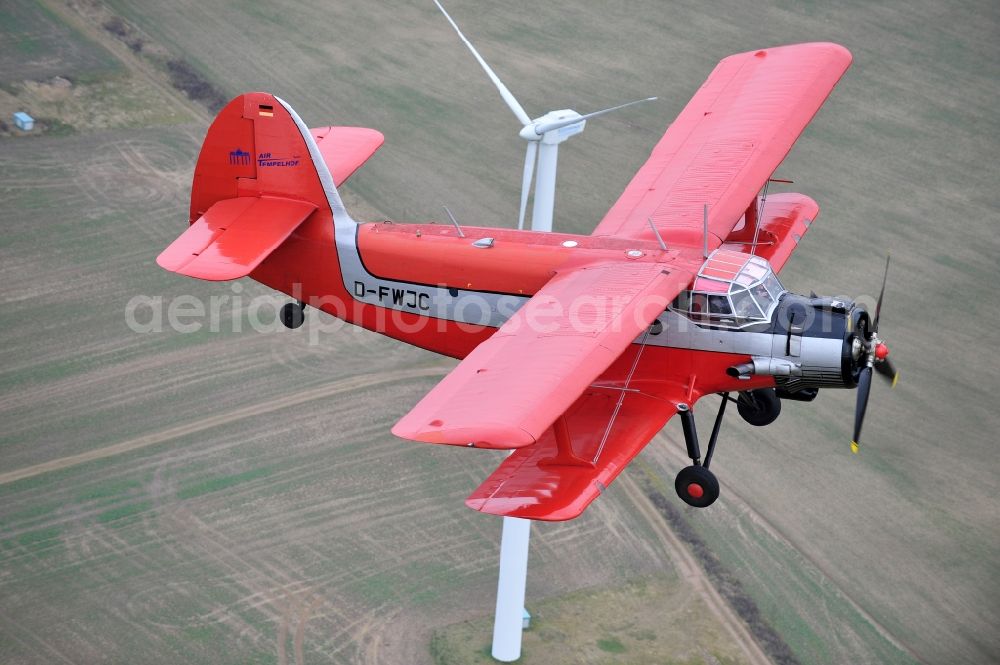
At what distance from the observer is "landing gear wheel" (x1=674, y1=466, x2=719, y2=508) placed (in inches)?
1030

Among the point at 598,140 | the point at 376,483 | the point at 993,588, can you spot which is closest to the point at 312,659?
the point at 376,483

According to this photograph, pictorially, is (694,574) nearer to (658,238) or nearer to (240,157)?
(658,238)

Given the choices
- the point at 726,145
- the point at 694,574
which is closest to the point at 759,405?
the point at 726,145

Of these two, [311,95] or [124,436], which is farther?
[311,95]

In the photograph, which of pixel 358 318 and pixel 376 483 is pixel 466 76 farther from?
pixel 358 318

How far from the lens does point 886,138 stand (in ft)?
186

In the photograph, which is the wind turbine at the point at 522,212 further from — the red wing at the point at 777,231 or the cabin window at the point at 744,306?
the cabin window at the point at 744,306

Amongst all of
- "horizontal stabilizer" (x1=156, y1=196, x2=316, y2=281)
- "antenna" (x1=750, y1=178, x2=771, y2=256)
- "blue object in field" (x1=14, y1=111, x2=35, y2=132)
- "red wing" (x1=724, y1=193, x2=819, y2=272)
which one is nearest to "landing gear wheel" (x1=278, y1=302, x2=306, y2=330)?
"horizontal stabilizer" (x1=156, y1=196, x2=316, y2=281)

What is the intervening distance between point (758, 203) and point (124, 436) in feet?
64.9

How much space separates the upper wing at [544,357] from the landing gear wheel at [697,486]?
10.4ft

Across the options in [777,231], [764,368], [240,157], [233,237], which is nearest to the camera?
[764,368]

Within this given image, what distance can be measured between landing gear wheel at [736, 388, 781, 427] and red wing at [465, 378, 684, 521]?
2.49 meters

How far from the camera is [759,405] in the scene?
28703 mm

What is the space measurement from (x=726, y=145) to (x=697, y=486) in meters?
8.83
